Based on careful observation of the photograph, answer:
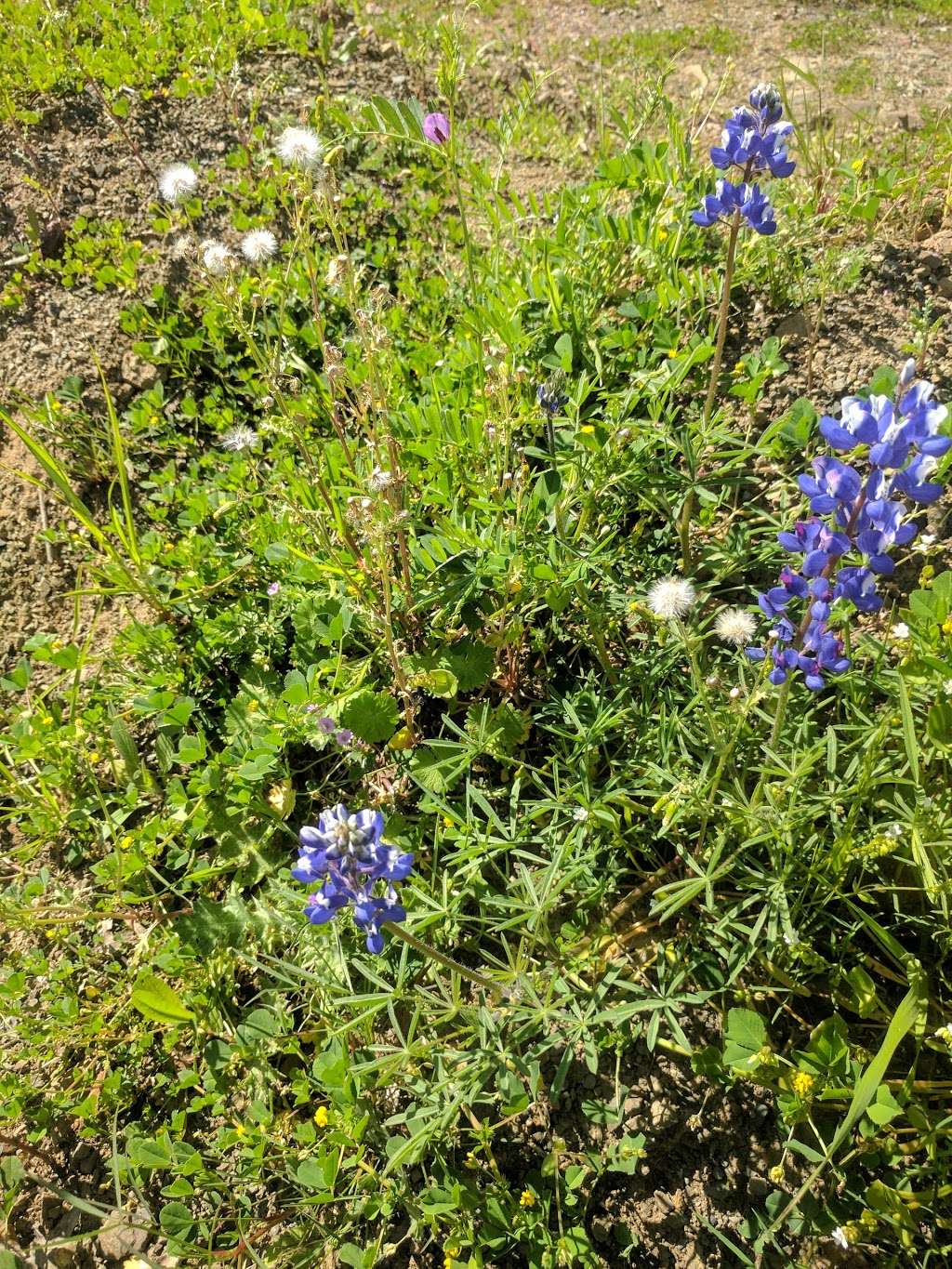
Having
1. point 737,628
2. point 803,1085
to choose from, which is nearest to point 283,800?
point 737,628

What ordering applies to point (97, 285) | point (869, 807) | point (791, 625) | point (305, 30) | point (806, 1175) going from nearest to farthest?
point (791, 625), point (806, 1175), point (869, 807), point (97, 285), point (305, 30)

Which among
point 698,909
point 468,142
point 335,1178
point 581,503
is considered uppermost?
point 468,142

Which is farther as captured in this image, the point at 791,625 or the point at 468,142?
the point at 468,142

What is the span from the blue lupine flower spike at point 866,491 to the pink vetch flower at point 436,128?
1.86 metres

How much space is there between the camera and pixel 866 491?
1.56 metres

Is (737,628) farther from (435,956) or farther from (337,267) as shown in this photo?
(337,267)

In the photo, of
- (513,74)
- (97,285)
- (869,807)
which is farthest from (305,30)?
(869,807)

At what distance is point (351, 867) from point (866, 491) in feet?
3.93

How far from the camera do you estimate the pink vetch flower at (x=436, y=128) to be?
2750 mm

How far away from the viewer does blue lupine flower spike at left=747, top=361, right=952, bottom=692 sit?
4.98ft

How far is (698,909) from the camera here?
217 cm

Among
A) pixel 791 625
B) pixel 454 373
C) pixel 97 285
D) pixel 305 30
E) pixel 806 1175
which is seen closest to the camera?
pixel 791 625

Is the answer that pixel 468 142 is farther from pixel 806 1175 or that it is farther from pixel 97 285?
pixel 806 1175

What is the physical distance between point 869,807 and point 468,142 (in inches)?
153
